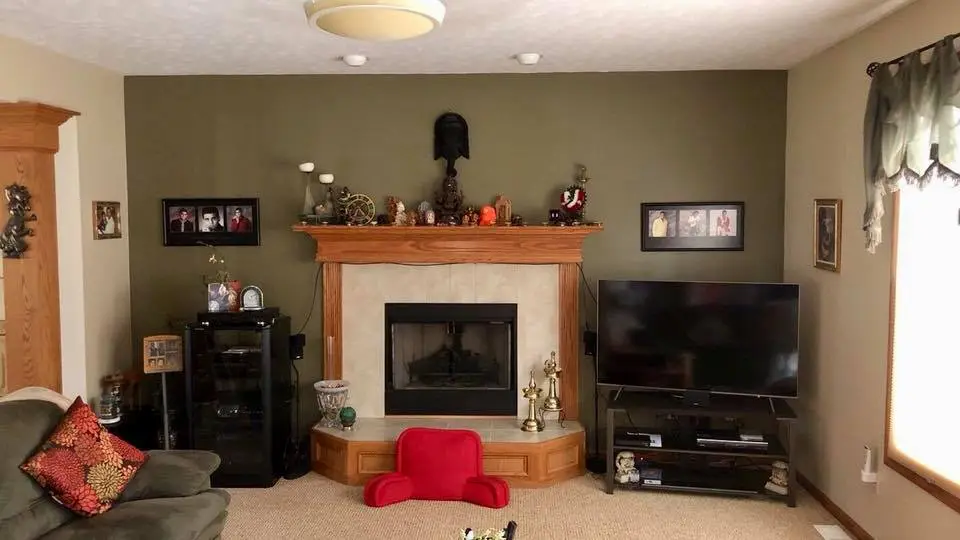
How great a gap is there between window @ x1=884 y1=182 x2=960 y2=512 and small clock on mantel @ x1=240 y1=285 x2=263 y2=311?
11.3 feet

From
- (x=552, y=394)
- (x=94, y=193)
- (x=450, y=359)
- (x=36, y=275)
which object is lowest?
(x=552, y=394)

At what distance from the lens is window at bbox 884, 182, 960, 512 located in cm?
304

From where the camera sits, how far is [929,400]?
319 centimetres

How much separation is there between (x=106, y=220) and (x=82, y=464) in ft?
7.02

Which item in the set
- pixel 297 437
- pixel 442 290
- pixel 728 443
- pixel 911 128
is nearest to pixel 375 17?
pixel 911 128

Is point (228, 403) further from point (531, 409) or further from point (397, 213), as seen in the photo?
point (531, 409)

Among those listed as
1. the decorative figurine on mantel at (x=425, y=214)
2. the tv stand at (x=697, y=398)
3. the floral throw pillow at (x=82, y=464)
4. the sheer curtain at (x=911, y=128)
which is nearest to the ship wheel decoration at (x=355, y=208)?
the decorative figurine on mantel at (x=425, y=214)

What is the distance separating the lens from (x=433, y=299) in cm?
496

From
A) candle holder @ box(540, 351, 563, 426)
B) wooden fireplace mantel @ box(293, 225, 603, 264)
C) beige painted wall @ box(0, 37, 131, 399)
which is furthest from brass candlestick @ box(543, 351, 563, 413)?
beige painted wall @ box(0, 37, 131, 399)

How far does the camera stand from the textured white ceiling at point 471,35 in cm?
331

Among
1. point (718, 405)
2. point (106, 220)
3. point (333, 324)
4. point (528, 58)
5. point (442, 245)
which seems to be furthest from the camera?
point (333, 324)

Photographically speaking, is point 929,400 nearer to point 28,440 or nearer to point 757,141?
point 757,141

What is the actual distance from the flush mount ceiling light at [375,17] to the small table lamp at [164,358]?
260 centimetres

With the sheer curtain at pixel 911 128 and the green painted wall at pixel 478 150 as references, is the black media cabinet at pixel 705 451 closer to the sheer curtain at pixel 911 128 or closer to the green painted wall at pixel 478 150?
the green painted wall at pixel 478 150
